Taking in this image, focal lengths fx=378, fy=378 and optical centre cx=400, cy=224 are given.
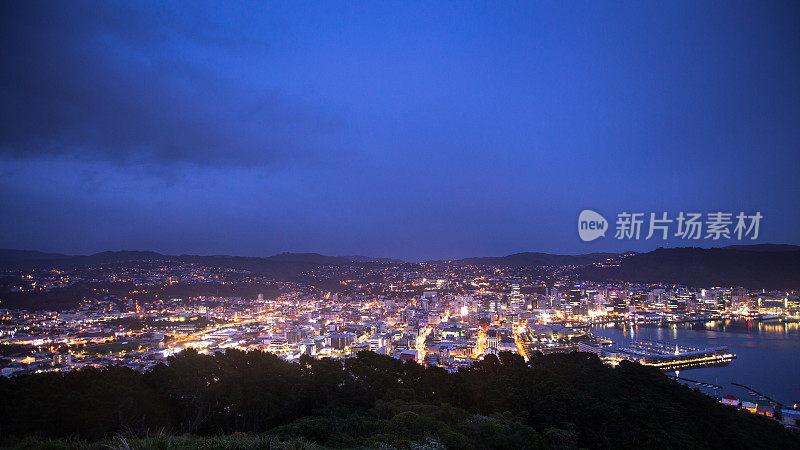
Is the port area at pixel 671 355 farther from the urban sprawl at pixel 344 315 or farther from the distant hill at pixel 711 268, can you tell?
the distant hill at pixel 711 268

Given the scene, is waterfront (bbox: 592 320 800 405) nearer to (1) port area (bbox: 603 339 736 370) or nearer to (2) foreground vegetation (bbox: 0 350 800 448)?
(1) port area (bbox: 603 339 736 370)

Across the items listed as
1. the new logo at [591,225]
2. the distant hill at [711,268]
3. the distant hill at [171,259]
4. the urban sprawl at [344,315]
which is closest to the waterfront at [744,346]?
the urban sprawl at [344,315]

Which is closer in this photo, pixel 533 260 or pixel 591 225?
pixel 591 225

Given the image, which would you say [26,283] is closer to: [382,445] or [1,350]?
[1,350]

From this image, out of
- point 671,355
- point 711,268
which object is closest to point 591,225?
point 671,355

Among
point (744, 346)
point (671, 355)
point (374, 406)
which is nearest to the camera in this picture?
point (374, 406)

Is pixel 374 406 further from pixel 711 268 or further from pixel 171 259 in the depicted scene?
pixel 711 268
